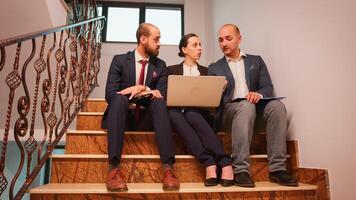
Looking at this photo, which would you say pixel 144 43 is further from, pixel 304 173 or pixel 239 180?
pixel 304 173

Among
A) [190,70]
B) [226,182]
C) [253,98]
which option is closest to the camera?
[226,182]

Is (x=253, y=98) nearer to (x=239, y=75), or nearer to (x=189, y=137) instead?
(x=239, y=75)

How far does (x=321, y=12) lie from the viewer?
149 cm

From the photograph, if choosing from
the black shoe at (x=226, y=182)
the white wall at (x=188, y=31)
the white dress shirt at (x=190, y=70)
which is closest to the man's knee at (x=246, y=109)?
the black shoe at (x=226, y=182)

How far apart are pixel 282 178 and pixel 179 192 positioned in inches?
21.4

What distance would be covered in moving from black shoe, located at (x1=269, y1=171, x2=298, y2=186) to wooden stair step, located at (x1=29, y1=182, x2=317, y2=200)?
4 cm

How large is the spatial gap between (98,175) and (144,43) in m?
0.90

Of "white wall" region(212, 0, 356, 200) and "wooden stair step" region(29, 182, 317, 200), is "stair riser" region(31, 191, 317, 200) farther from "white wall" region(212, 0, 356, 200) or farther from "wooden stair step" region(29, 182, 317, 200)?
"white wall" region(212, 0, 356, 200)

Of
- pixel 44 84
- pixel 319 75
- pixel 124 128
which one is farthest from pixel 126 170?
pixel 319 75

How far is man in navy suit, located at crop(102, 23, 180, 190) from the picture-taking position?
1.39 m

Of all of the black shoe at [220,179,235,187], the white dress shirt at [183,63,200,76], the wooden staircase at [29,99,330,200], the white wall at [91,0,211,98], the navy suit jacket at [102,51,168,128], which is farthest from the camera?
the white wall at [91,0,211,98]

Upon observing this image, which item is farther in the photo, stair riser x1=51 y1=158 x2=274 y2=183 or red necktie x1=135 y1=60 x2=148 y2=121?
red necktie x1=135 y1=60 x2=148 y2=121

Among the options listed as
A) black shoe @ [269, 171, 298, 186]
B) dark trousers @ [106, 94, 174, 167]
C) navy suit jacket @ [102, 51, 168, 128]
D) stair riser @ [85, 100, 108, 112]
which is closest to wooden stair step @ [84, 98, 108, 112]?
stair riser @ [85, 100, 108, 112]

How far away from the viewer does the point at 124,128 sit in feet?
4.86
